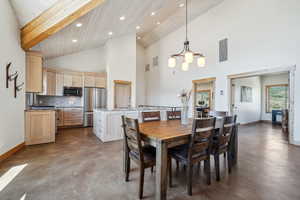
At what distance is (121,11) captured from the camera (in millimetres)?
4012

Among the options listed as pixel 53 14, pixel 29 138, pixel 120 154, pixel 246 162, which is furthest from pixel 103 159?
pixel 53 14

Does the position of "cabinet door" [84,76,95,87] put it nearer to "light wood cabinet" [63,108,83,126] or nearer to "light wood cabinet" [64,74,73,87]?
"light wood cabinet" [64,74,73,87]

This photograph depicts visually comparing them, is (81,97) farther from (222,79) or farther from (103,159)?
(222,79)

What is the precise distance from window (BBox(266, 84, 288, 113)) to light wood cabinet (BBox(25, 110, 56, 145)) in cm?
1014

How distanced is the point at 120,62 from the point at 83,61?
6.35 feet

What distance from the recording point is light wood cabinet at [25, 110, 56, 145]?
3.49 m

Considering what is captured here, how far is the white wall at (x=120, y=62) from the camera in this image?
20.0 feet

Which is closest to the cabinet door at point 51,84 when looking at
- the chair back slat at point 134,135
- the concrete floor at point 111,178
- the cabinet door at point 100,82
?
the cabinet door at point 100,82

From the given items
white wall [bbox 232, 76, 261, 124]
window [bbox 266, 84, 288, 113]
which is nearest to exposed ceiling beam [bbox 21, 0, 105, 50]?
white wall [bbox 232, 76, 261, 124]

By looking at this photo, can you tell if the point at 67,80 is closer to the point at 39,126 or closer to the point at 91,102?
the point at 91,102

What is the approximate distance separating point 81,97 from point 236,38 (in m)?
6.73

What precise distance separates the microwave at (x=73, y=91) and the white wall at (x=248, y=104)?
6.80 meters

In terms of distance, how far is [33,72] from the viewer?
3.65 meters

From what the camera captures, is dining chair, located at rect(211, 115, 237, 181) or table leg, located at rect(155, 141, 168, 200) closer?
table leg, located at rect(155, 141, 168, 200)
